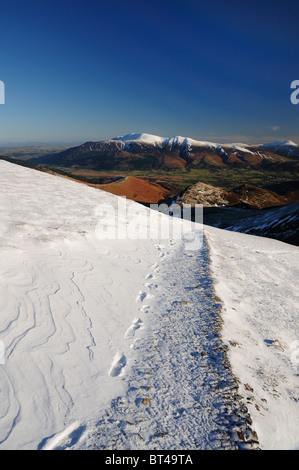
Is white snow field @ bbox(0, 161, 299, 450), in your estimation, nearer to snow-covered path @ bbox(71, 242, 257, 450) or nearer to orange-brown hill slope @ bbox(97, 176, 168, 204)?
snow-covered path @ bbox(71, 242, 257, 450)

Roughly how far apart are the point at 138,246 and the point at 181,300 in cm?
562

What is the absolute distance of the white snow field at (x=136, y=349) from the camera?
3.80 metres

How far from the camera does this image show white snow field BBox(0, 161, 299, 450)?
3803mm

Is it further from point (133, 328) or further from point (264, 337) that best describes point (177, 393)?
point (264, 337)

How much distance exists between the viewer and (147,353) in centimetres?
546

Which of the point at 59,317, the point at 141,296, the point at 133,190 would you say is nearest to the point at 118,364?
the point at 59,317

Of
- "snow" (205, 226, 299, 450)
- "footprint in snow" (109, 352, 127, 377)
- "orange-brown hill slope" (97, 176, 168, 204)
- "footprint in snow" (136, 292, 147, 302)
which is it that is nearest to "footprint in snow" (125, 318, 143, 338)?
"footprint in snow" (109, 352, 127, 377)

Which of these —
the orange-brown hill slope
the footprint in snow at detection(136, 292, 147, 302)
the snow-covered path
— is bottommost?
the snow-covered path

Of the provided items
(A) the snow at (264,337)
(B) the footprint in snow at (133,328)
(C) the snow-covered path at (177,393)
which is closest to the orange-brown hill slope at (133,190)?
(A) the snow at (264,337)

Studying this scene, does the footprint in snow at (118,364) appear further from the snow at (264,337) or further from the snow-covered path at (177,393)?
the snow at (264,337)

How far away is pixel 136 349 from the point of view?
5.59 m

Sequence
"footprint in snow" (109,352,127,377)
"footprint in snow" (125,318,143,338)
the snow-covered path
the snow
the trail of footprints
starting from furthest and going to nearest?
"footprint in snow" (125,318,143,338)
the trail of footprints
"footprint in snow" (109,352,127,377)
the snow
the snow-covered path

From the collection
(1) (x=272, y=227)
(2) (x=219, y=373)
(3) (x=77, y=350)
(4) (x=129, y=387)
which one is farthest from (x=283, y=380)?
(1) (x=272, y=227)
